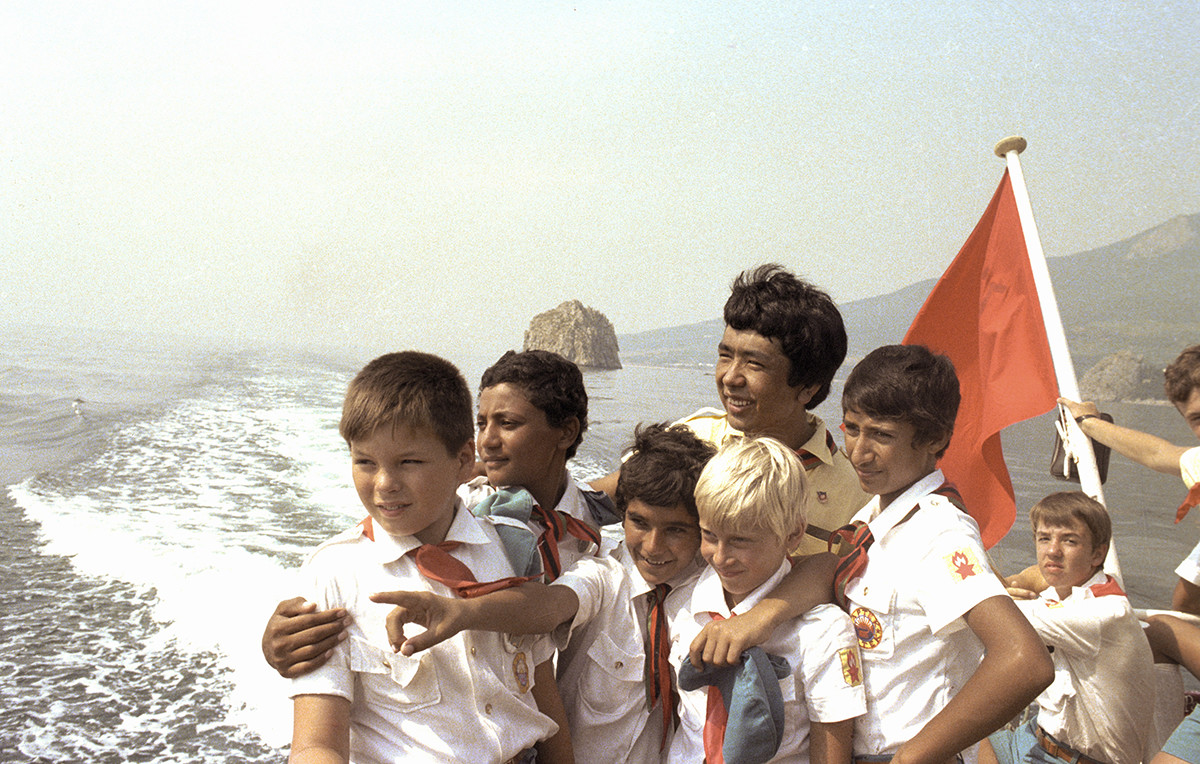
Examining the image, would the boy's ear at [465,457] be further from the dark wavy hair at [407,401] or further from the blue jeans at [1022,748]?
the blue jeans at [1022,748]

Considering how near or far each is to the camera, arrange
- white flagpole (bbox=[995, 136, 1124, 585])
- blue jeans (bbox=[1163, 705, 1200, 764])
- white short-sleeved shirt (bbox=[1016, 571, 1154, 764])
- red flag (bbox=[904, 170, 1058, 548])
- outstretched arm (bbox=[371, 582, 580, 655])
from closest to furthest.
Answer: outstretched arm (bbox=[371, 582, 580, 655]) < blue jeans (bbox=[1163, 705, 1200, 764]) < white short-sleeved shirt (bbox=[1016, 571, 1154, 764]) < white flagpole (bbox=[995, 136, 1124, 585]) < red flag (bbox=[904, 170, 1058, 548])

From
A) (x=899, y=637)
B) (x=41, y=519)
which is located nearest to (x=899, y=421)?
(x=899, y=637)

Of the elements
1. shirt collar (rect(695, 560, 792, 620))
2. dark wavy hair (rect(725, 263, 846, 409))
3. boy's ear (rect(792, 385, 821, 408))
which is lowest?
shirt collar (rect(695, 560, 792, 620))

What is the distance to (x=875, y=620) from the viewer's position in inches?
69.4

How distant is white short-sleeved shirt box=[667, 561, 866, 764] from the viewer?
1.70 meters

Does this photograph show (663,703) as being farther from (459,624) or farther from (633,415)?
(633,415)

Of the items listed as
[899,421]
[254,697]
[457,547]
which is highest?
[899,421]

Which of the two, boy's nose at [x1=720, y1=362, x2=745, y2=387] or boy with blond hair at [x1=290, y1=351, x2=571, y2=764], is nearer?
boy with blond hair at [x1=290, y1=351, x2=571, y2=764]

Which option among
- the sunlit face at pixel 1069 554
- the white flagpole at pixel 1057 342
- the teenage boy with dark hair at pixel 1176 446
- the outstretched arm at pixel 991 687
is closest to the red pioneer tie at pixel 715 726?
the outstretched arm at pixel 991 687

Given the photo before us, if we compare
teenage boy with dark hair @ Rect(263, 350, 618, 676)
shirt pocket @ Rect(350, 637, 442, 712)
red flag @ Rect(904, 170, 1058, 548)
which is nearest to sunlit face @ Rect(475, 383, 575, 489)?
teenage boy with dark hair @ Rect(263, 350, 618, 676)

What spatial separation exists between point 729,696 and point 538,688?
42cm

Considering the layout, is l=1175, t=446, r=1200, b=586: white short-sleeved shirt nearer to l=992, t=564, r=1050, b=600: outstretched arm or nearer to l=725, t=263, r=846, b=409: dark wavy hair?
l=992, t=564, r=1050, b=600: outstretched arm

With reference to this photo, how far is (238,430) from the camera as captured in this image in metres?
12.9

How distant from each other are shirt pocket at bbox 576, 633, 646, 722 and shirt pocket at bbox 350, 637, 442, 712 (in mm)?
437
